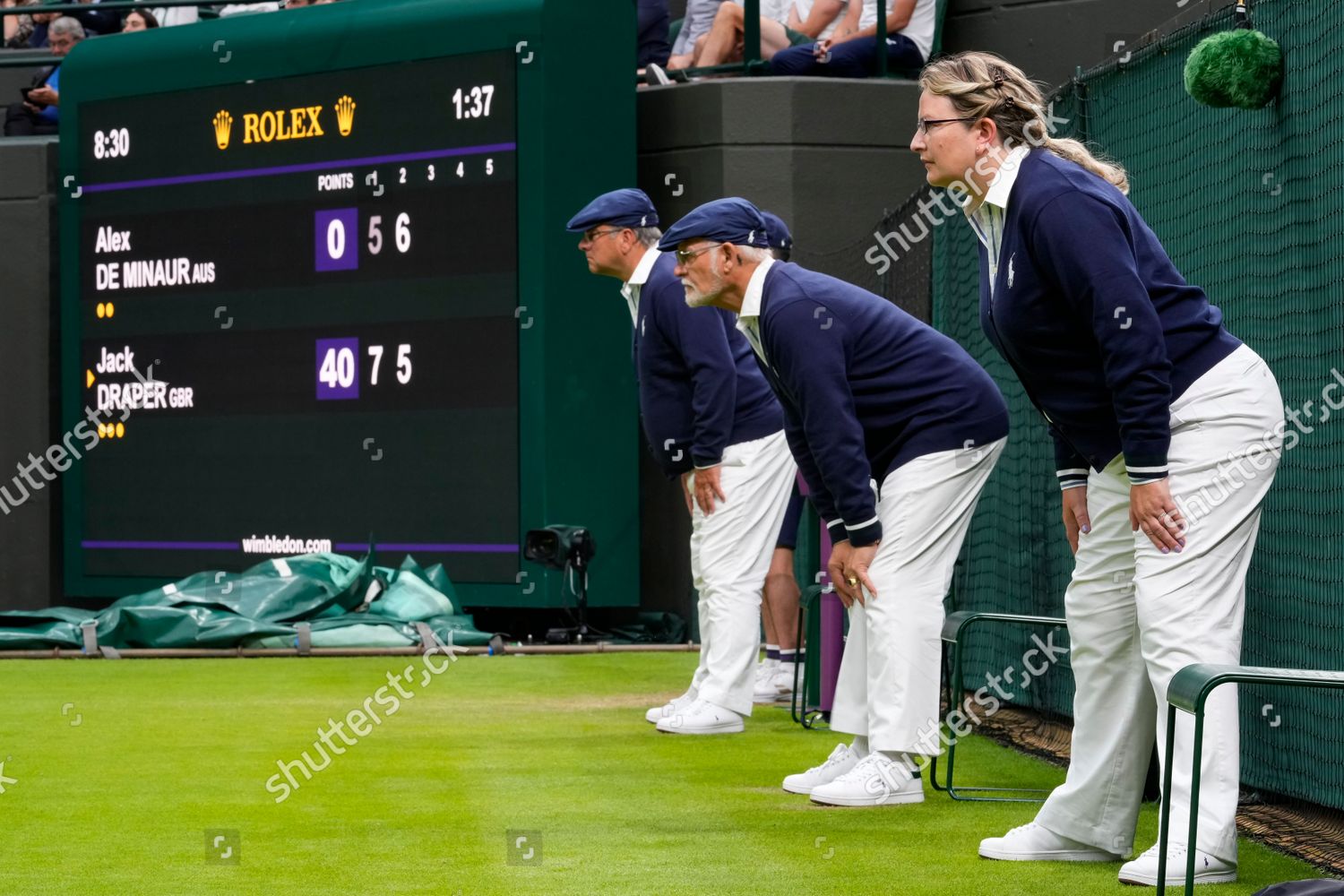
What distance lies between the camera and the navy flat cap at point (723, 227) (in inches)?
204

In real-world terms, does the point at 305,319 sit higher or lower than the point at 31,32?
lower

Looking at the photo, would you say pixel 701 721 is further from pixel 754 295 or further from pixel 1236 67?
pixel 1236 67

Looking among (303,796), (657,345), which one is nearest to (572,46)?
(657,345)

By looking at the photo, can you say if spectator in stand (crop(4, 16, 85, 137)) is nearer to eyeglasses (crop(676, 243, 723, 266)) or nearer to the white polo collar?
eyeglasses (crop(676, 243, 723, 266))

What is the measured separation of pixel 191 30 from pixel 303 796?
23.6 ft

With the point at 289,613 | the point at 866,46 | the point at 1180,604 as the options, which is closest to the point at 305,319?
the point at 289,613

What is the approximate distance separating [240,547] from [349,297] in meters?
1.60

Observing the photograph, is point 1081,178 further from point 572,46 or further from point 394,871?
point 572,46

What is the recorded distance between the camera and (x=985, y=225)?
411 cm

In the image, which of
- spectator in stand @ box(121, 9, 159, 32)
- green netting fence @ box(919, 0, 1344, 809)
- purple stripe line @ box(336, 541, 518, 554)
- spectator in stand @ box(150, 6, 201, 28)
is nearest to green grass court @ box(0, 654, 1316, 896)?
green netting fence @ box(919, 0, 1344, 809)

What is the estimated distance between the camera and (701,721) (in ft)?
21.4

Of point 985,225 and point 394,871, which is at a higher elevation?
point 985,225

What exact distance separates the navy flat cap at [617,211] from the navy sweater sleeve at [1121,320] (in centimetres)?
316

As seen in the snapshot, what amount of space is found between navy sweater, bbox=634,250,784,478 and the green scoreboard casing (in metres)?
3.06
